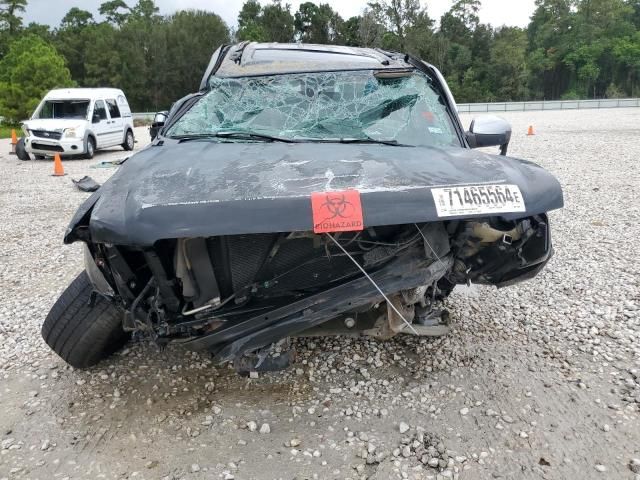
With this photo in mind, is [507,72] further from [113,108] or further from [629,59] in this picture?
[113,108]

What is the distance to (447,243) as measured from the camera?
2531mm

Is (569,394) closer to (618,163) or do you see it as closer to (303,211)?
(303,211)

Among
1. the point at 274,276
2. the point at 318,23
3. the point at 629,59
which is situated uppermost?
the point at 318,23

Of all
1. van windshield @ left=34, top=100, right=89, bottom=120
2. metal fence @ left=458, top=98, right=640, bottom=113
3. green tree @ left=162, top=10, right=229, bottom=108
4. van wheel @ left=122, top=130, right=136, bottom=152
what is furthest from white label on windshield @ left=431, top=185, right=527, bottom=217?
green tree @ left=162, top=10, right=229, bottom=108

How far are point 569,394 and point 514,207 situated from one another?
4.13 ft

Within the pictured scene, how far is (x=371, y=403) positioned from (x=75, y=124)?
41.6 ft

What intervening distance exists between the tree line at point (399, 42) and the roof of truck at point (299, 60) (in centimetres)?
4810

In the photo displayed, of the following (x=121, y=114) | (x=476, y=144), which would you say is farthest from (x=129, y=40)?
(x=476, y=144)

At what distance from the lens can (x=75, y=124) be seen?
42.9 ft

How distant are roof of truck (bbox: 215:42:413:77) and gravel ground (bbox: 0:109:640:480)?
195cm

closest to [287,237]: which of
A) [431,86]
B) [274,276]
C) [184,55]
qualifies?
[274,276]

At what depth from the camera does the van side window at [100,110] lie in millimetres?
13698

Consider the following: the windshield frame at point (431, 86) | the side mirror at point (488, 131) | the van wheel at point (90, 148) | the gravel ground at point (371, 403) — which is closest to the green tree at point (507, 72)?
the van wheel at point (90, 148)

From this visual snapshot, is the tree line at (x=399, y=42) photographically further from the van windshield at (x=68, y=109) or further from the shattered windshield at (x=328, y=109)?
the shattered windshield at (x=328, y=109)
